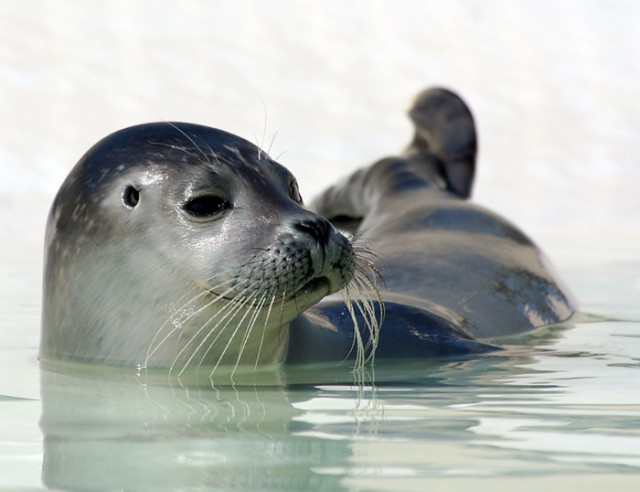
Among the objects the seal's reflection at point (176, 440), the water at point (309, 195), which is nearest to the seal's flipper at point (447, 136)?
the water at point (309, 195)

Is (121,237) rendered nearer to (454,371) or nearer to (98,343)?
(98,343)

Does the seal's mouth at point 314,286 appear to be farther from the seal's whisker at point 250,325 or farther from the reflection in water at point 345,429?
the reflection in water at point 345,429

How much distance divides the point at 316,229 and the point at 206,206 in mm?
357

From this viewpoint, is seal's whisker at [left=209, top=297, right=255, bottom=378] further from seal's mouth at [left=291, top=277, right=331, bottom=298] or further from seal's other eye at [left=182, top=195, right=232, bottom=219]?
seal's other eye at [left=182, top=195, right=232, bottom=219]

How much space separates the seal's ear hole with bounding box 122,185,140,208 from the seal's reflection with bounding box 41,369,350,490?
53cm

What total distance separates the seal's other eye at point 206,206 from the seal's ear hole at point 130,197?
0.16 m

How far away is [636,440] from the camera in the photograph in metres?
2.77

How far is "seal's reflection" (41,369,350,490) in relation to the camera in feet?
7.89

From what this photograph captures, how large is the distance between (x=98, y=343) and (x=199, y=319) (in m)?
0.33

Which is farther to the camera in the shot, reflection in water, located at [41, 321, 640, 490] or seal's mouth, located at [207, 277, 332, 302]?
seal's mouth, located at [207, 277, 332, 302]

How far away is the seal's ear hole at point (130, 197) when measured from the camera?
3859 mm

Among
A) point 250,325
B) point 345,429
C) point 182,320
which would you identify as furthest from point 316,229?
point 345,429

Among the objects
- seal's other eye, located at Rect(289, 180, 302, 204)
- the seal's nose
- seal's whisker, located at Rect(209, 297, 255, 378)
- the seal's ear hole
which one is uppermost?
seal's other eye, located at Rect(289, 180, 302, 204)

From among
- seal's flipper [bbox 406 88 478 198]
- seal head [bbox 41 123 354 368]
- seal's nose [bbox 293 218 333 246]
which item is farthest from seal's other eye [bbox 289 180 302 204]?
seal's flipper [bbox 406 88 478 198]
